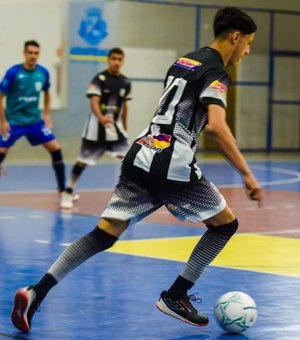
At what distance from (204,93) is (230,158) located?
0.43 metres

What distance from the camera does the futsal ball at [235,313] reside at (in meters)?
6.81

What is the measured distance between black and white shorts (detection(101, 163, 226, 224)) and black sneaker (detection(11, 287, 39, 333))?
679 mm

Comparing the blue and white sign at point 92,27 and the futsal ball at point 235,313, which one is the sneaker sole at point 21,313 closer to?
the futsal ball at point 235,313

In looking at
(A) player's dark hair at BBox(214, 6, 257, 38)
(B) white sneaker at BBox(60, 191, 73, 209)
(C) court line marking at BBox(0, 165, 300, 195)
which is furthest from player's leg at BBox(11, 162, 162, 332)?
(C) court line marking at BBox(0, 165, 300, 195)

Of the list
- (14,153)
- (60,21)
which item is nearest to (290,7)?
(60,21)

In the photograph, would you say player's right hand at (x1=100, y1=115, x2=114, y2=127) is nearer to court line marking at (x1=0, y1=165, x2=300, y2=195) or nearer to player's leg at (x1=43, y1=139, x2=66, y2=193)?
player's leg at (x1=43, y1=139, x2=66, y2=193)

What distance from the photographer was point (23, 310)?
6.67 meters

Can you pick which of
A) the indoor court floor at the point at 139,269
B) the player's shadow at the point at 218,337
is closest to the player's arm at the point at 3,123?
the indoor court floor at the point at 139,269

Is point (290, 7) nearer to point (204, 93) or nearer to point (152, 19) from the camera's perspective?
point (152, 19)

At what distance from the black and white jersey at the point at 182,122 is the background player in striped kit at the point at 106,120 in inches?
325

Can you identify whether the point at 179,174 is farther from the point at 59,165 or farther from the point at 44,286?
the point at 59,165

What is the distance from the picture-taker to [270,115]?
29906mm

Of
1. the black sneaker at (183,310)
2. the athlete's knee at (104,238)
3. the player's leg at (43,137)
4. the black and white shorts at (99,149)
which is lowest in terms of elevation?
the black and white shorts at (99,149)

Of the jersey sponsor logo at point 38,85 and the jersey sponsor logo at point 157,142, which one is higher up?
the jersey sponsor logo at point 157,142
